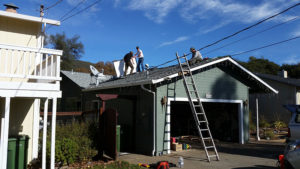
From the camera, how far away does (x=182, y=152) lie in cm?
1034

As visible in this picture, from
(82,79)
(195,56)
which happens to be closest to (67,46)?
(82,79)

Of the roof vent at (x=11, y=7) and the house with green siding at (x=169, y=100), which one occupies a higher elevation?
the roof vent at (x=11, y=7)

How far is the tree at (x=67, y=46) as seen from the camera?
147 ft

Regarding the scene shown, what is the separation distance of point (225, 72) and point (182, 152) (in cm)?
475

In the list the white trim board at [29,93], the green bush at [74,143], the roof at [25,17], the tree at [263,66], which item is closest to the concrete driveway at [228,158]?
the green bush at [74,143]

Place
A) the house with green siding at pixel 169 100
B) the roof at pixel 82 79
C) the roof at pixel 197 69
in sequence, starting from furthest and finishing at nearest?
1. the roof at pixel 82 79
2. the roof at pixel 197 69
3. the house with green siding at pixel 169 100

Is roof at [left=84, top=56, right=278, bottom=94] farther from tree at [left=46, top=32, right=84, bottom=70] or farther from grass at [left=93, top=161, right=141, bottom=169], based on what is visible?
tree at [left=46, top=32, right=84, bottom=70]

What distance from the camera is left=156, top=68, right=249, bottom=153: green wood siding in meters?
9.96

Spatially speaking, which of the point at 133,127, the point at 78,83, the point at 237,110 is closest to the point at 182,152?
the point at 133,127

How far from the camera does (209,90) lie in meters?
11.7

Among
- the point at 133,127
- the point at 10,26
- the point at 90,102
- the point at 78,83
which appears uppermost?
the point at 10,26

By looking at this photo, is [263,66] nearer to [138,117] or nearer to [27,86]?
[138,117]

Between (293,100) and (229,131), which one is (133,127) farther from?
(293,100)

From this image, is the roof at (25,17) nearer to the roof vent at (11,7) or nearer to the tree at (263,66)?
the roof vent at (11,7)
